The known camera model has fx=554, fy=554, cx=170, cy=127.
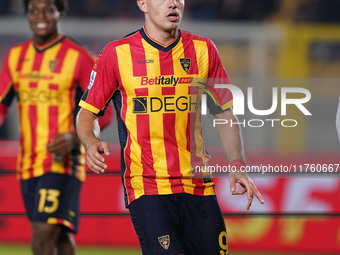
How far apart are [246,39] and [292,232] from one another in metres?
2.20

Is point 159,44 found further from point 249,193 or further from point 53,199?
point 53,199

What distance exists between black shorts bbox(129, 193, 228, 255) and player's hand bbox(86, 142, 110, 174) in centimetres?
31

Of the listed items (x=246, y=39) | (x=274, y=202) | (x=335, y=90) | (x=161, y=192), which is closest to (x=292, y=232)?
(x=274, y=202)

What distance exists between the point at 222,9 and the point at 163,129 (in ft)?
19.0

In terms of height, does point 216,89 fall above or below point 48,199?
above

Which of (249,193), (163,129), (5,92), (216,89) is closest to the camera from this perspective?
(249,193)

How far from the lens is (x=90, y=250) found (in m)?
5.11

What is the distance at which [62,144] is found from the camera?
148 inches

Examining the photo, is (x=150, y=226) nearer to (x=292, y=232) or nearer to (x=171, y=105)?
(x=171, y=105)

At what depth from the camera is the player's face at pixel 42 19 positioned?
4031 mm

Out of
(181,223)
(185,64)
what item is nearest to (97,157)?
(181,223)

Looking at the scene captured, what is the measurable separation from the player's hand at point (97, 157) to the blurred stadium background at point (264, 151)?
2708mm

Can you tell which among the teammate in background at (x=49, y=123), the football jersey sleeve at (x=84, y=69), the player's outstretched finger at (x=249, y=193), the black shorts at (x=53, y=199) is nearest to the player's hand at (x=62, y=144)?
the teammate in background at (x=49, y=123)

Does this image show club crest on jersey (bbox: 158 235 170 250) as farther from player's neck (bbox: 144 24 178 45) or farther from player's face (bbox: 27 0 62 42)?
player's face (bbox: 27 0 62 42)
